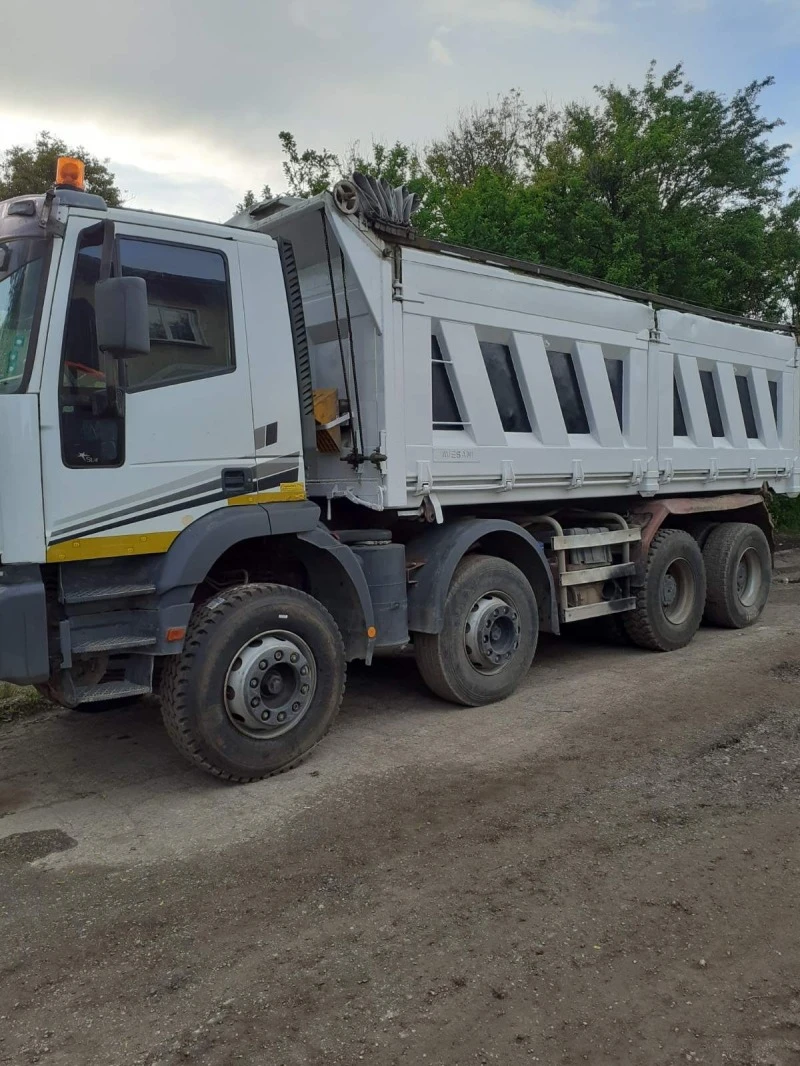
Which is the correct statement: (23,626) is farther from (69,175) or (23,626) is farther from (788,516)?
(788,516)

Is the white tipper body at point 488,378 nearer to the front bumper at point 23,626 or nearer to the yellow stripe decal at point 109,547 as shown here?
the yellow stripe decal at point 109,547

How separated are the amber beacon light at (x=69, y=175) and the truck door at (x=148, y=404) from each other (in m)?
0.27

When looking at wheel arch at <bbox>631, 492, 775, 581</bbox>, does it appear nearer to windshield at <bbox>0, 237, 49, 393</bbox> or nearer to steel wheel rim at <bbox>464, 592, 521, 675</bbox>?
steel wheel rim at <bbox>464, 592, 521, 675</bbox>

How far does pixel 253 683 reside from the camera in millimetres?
4598

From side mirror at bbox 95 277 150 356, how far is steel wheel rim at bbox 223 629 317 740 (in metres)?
1.71

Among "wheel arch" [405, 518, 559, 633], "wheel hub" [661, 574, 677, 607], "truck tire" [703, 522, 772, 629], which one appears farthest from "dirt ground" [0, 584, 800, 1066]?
"truck tire" [703, 522, 772, 629]

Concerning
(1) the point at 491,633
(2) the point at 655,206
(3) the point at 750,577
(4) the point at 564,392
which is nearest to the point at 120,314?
(1) the point at 491,633

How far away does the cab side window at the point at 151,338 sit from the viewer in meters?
4.17

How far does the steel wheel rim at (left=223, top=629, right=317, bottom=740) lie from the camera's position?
457 centimetres

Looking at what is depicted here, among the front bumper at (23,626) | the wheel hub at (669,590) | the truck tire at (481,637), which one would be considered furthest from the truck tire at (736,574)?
the front bumper at (23,626)

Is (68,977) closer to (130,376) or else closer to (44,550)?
(44,550)

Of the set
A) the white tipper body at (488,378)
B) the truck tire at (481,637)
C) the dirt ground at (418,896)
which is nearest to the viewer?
the dirt ground at (418,896)

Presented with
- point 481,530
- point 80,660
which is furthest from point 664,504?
point 80,660

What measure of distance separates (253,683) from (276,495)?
43.1 inches
